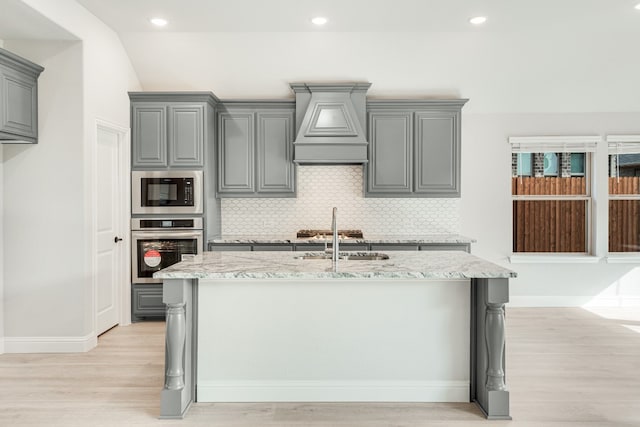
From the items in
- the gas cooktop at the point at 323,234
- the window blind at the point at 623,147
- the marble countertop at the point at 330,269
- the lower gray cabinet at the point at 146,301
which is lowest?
the lower gray cabinet at the point at 146,301

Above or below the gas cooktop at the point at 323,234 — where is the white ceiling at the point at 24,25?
above

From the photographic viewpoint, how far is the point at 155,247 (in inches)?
205

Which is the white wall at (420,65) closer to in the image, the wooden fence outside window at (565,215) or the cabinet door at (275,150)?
the cabinet door at (275,150)

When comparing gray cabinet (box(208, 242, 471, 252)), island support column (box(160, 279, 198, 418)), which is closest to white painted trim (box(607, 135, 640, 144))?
gray cabinet (box(208, 242, 471, 252))

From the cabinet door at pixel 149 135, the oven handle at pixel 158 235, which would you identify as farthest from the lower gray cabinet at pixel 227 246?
the cabinet door at pixel 149 135

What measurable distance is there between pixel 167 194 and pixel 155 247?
0.58 meters

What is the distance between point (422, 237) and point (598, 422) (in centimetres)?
286

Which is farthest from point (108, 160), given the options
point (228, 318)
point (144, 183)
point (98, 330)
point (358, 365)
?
point (358, 365)

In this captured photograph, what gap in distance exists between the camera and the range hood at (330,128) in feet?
17.6

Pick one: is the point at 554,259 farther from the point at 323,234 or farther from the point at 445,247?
the point at 323,234

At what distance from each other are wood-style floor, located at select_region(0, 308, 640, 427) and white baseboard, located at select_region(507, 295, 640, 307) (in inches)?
50.6

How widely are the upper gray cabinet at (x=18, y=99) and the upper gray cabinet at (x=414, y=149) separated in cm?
333

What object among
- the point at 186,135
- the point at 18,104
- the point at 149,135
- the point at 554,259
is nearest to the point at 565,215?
the point at 554,259

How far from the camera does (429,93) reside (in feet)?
18.8
